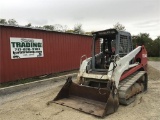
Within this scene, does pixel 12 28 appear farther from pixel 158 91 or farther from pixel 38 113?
pixel 158 91

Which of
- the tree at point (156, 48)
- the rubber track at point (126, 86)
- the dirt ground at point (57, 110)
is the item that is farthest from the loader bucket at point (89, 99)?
the tree at point (156, 48)

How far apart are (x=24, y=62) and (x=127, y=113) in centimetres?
643

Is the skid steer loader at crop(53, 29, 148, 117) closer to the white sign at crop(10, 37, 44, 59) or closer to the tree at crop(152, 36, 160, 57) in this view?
the white sign at crop(10, 37, 44, 59)

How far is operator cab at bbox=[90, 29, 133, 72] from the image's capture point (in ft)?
24.4

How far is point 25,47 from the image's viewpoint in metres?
10.8

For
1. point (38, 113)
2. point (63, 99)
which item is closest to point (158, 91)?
point (63, 99)

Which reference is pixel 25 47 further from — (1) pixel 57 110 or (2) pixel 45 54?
(1) pixel 57 110

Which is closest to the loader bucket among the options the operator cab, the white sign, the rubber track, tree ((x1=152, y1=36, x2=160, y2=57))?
the rubber track

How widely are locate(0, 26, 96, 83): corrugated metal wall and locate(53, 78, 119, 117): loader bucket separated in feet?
12.9

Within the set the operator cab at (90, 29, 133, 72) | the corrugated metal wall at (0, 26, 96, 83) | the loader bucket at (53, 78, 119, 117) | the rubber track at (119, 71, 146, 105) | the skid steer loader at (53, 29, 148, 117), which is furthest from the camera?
the corrugated metal wall at (0, 26, 96, 83)

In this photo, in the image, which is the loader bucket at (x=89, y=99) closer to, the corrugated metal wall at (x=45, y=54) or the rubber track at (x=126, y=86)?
the rubber track at (x=126, y=86)

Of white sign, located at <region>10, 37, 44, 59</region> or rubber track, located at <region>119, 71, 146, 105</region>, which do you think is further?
white sign, located at <region>10, 37, 44, 59</region>

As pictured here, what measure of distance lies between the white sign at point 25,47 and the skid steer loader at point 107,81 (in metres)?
4.12

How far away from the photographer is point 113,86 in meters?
6.18
